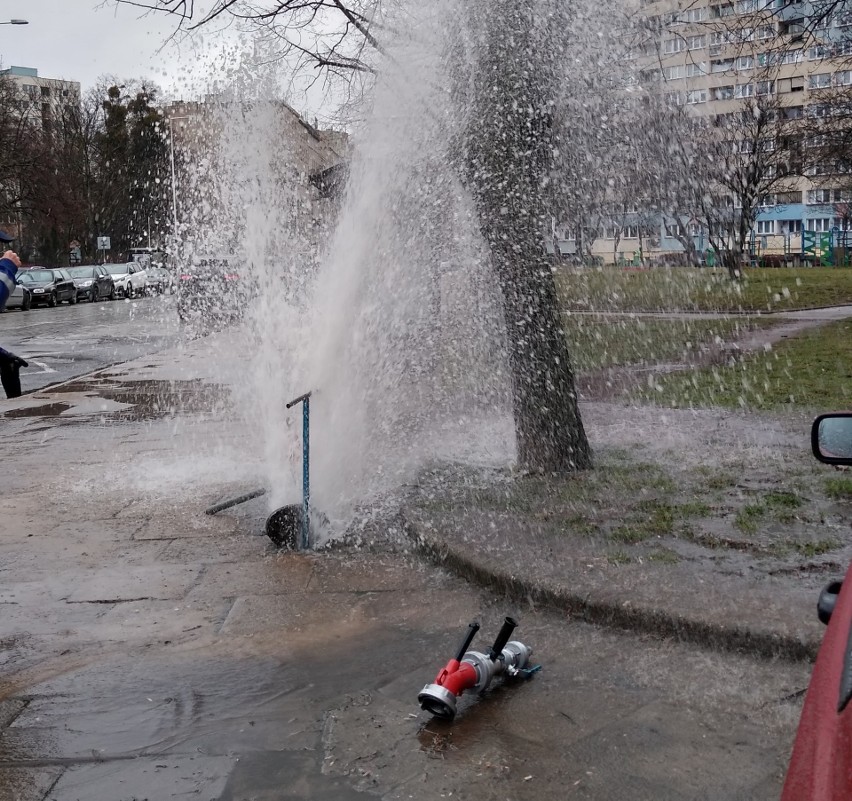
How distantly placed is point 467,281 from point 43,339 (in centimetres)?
1960

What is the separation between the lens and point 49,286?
4222cm

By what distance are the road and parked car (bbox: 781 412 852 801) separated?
1523cm

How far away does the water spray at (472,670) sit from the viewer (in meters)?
3.89

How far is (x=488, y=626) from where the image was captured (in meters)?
4.96

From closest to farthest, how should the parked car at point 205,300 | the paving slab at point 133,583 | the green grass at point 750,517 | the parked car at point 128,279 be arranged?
1. the paving slab at point 133,583
2. the green grass at point 750,517
3. the parked car at point 205,300
4. the parked car at point 128,279

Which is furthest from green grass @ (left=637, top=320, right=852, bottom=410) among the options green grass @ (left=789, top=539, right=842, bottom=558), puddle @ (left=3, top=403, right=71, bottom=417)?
puddle @ (left=3, top=403, right=71, bottom=417)

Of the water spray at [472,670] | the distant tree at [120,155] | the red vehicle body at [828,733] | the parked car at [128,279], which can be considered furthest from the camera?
the distant tree at [120,155]

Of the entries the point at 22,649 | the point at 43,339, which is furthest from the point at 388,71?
the point at 43,339

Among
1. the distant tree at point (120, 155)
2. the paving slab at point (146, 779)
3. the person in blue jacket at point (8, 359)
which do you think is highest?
the distant tree at point (120, 155)

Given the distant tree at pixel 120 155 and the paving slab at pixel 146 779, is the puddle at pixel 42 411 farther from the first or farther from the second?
the distant tree at pixel 120 155

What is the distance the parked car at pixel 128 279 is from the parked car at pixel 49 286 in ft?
16.7

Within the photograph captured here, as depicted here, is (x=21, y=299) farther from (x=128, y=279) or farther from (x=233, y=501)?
(x=233, y=501)

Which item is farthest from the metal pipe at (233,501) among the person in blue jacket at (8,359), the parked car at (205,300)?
the parked car at (205,300)

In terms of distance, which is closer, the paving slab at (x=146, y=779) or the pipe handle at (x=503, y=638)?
the paving slab at (x=146, y=779)
